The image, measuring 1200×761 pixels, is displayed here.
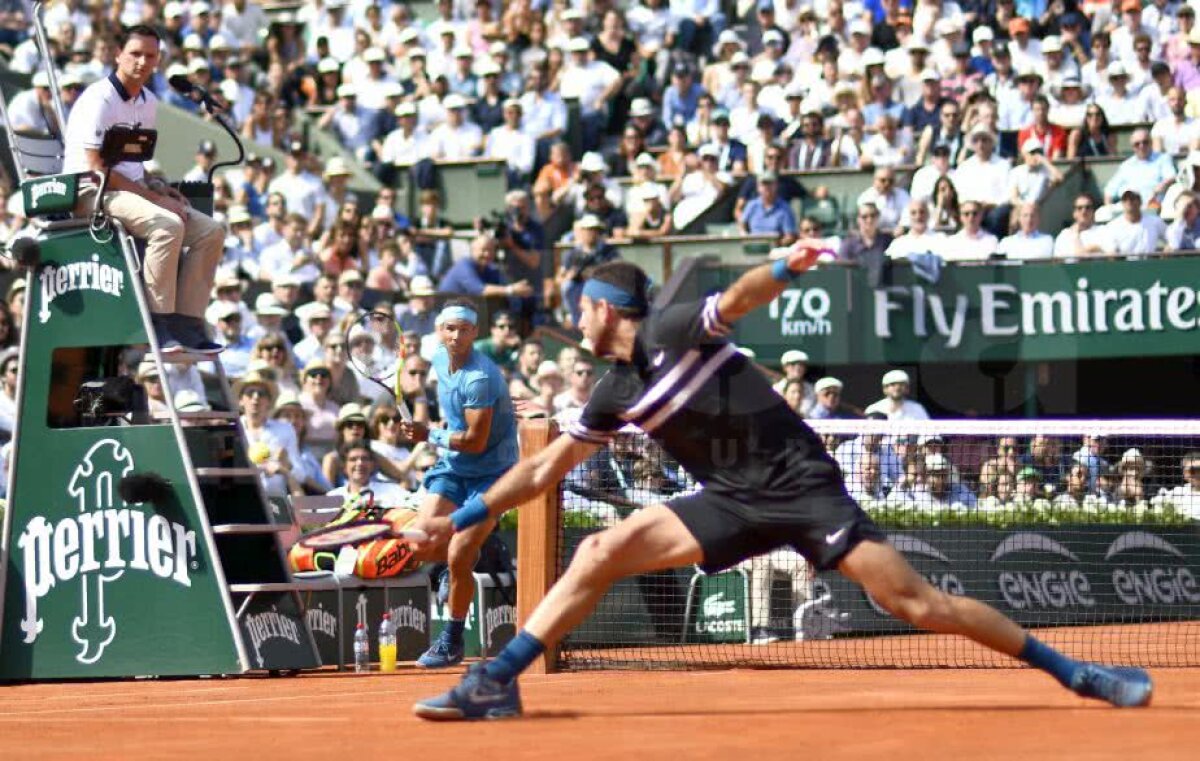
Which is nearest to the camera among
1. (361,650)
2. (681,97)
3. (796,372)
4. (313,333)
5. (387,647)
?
(387,647)

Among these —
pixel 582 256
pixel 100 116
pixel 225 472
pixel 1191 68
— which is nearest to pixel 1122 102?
pixel 1191 68

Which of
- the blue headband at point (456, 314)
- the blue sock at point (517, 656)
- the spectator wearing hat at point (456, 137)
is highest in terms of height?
the spectator wearing hat at point (456, 137)

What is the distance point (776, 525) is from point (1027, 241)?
1195cm

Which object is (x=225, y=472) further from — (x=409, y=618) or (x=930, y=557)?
(x=930, y=557)

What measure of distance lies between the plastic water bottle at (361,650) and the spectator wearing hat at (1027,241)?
28.9 feet

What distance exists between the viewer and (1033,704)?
32.7 ft

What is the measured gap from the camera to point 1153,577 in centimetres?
1673

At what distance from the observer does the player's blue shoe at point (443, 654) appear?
524 inches

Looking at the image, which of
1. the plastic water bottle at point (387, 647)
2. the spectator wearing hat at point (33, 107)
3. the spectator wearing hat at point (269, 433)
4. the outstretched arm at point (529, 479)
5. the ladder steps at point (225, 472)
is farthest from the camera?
the spectator wearing hat at point (33, 107)

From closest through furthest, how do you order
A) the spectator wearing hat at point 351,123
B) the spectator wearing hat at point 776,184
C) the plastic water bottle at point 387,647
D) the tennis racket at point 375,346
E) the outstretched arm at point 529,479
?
1. the outstretched arm at point 529,479
2. the plastic water bottle at point 387,647
3. the tennis racket at point 375,346
4. the spectator wearing hat at point 776,184
5. the spectator wearing hat at point 351,123

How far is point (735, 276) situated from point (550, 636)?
11775 millimetres

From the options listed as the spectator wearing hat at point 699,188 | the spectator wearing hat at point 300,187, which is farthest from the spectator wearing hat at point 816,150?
the spectator wearing hat at point 300,187

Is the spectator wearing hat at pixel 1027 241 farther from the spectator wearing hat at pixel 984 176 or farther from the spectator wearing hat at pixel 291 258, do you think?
the spectator wearing hat at pixel 291 258

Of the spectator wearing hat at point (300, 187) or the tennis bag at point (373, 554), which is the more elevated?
the spectator wearing hat at point (300, 187)
